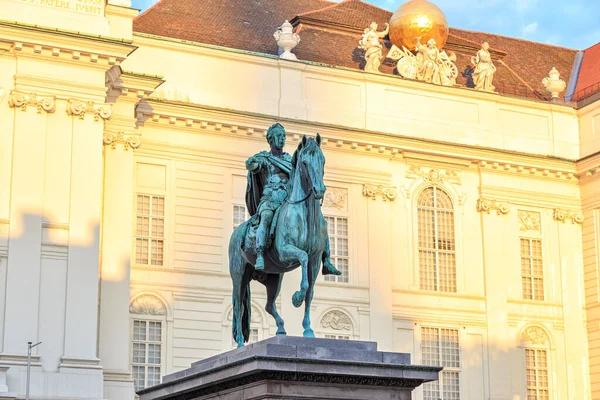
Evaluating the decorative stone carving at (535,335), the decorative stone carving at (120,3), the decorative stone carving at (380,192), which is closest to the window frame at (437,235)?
the decorative stone carving at (380,192)

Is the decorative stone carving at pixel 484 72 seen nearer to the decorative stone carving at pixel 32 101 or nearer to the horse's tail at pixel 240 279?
the decorative stone carving at pixel 32 101

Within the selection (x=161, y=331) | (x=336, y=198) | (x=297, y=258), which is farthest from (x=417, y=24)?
(x=297, y=258)

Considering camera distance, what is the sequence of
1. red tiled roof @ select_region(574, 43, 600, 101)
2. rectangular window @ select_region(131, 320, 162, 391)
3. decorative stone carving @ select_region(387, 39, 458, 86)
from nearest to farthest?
1. rectangular window @ select_region(131, 320, 162, 391)
2. decorative stone carving @ select_region(387, 39, 458, 86)
3. red tiled roof @ select_region(574, 43, 600, 101)

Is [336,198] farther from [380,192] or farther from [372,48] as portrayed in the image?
[372,48]

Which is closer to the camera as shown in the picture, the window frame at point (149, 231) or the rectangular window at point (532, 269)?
the window frame at point (149, 231)

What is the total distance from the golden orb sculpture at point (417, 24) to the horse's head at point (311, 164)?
22.2m

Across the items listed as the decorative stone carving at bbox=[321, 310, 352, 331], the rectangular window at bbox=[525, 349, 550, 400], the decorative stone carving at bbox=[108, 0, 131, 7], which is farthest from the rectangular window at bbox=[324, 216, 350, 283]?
the decorative stone carving at bbox=[108, 0, 131, 7]

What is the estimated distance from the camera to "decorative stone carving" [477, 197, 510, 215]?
33750mm

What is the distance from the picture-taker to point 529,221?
34.7 meters

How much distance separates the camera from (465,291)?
3309 centimetres

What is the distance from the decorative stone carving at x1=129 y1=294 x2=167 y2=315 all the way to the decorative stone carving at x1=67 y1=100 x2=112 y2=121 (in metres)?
4.84

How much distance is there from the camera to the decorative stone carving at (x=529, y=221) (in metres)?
34.6

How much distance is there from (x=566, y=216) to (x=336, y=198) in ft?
25.6

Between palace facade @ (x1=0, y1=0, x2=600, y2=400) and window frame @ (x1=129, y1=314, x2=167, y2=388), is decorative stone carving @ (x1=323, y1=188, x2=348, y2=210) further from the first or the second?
window frame @ (x1=129, y1=314, x2=167, y2=388)
